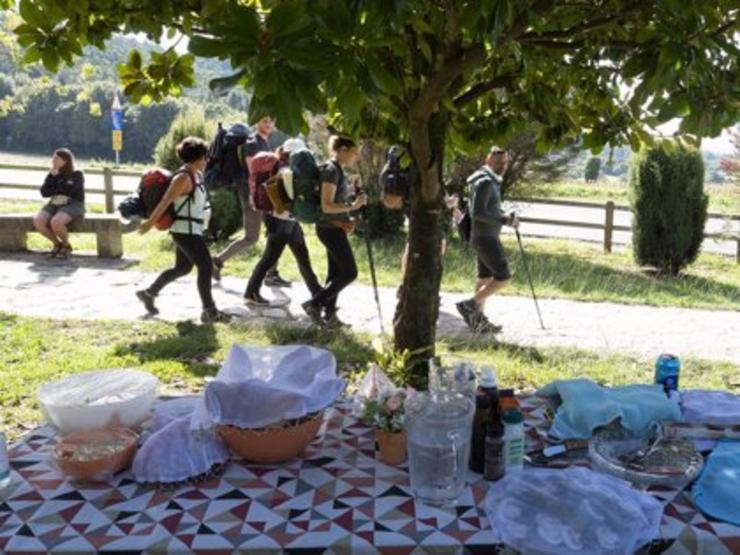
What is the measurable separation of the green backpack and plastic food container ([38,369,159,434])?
3.94 m

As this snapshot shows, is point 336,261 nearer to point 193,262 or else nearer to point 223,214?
point 193,262

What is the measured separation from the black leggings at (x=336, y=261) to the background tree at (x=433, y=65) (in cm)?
275

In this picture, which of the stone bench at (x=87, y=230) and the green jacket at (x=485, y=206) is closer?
the green jacket at (x=485, y=206)

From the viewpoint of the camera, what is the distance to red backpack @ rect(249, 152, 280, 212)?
7.21m

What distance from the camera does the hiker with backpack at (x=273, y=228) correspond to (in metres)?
7.16

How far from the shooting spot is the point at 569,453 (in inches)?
98.0

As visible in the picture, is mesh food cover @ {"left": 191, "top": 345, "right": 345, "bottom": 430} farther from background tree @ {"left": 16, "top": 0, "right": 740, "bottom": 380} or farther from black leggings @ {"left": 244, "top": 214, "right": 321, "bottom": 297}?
black leggings @ {"left": 244, "top": 214, "right": 321, "bottom": 297}

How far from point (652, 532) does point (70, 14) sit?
232 centimetres

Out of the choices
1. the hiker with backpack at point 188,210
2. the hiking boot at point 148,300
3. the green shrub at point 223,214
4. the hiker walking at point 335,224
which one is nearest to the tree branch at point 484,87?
the hiker walking at point 335,224

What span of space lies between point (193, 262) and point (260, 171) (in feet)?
3.96

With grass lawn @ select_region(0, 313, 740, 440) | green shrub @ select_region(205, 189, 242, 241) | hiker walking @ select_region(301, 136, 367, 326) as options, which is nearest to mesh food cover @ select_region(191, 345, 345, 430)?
grass lawn @ select_region(0, 313, 740, 440)

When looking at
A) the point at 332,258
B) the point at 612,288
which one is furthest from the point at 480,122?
the point at 612,288

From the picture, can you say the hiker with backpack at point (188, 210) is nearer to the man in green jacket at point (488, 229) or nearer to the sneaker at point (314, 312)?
the sneaker at point (314, 312)

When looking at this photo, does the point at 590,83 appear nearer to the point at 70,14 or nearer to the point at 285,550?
the point at 70,14
